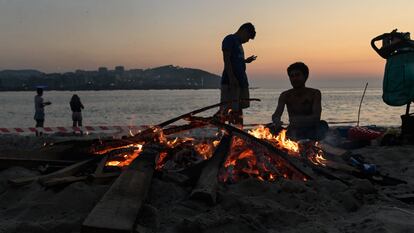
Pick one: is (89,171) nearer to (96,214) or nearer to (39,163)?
(39,163)

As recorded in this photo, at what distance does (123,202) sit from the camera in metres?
3.57

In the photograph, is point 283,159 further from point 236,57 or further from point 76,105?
point 76,105

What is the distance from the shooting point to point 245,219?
12.5 feet

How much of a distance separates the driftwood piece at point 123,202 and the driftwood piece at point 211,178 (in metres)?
0.54

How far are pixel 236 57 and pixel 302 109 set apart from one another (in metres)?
1.71

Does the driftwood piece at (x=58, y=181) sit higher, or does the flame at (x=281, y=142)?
the flame at (x=281, y=142)

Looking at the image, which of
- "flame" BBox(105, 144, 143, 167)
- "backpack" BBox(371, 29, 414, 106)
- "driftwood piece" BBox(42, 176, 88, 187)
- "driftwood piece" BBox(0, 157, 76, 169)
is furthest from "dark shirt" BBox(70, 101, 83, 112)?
"driftwood piece" BBox(42, 176, 88, 187)

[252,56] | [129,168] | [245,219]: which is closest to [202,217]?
[245,219]

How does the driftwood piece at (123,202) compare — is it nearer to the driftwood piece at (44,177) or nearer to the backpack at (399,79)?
the driftwood piece at (44,177)

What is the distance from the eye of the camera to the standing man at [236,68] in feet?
26.6

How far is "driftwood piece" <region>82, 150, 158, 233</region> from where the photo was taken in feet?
9.83

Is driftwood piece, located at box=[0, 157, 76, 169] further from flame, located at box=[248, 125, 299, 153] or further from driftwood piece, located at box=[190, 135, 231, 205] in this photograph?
flame, located at box=[248, 125, 299, 153]

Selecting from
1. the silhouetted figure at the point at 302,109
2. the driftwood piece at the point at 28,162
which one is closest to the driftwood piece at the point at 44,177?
the driftwood piece at the point at 28,162

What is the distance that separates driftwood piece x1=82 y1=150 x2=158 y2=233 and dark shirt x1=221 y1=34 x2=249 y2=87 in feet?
12.4
